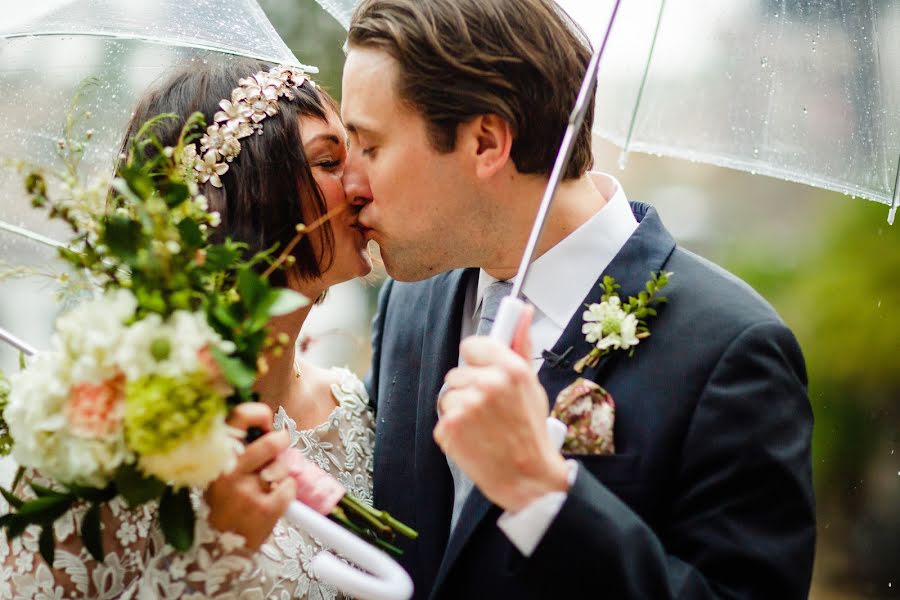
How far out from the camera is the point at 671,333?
2.44 meters

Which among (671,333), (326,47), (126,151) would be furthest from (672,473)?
(326,47)

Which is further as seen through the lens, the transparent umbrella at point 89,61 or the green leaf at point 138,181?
the transparent umbrella at point 89,61

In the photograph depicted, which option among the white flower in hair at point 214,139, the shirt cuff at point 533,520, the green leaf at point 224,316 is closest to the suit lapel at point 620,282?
the shirt cuff at point 533,520

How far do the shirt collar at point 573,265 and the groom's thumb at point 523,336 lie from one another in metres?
0.72

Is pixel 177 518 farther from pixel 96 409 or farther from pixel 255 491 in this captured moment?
pixel 96 409

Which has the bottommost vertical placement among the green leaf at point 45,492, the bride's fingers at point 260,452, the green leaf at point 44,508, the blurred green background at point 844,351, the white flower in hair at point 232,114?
the blurred green background at point 844,351

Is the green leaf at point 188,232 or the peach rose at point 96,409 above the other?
the green leaf at point 188,232

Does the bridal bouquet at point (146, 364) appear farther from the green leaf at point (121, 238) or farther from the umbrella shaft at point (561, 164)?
the umbrella shaft at point (561, 164)

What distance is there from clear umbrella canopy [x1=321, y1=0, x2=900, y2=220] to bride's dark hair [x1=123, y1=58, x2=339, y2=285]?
92 centimetres

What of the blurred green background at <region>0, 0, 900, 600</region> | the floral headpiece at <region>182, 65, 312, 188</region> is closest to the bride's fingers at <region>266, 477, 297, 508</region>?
the floral headpiece at <region>182, 65, 312, 188</region>

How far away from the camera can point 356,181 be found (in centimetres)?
285

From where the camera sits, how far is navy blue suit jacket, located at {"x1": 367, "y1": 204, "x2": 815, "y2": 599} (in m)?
2.00

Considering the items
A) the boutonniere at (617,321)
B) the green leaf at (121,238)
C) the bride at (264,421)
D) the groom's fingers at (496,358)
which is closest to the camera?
the green leaf at (121,238)

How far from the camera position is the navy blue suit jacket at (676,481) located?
2000mm
